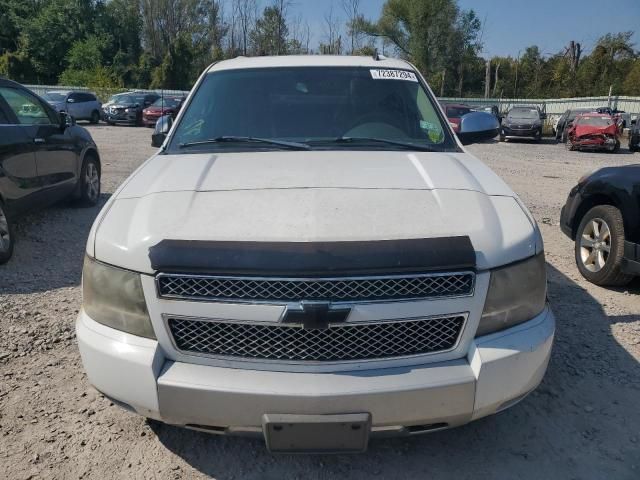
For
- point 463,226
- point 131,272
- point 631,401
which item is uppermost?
point 463,226

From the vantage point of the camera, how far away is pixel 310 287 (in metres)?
1.94

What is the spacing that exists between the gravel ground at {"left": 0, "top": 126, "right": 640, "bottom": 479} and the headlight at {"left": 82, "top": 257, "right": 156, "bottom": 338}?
762mm

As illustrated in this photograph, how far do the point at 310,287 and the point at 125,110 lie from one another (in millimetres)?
25657

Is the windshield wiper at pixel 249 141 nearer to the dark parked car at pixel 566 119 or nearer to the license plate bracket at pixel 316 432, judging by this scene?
the license plate bracket at pixel 316 432

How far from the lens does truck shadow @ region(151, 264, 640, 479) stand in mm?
2430

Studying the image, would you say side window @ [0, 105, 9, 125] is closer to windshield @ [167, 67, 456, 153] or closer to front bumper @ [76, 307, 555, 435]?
windshield @ [167, 67, 456, 153]

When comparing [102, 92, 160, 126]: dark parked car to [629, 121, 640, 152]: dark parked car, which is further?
[102, 92, 160, 126]: dark parked car

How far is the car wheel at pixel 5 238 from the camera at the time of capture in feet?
16.6

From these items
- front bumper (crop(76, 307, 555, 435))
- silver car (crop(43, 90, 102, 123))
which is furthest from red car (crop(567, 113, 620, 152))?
front bumper (crop(76, 307, 555, 435))

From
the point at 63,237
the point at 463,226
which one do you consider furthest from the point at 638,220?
the point at 63,237

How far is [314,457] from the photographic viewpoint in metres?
2.51

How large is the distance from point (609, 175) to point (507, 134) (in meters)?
21.4

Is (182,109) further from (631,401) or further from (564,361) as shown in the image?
(631,401)

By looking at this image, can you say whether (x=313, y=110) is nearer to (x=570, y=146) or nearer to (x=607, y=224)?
(x=607, y=224)
